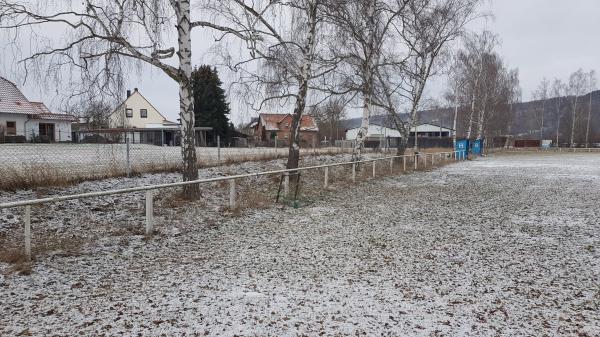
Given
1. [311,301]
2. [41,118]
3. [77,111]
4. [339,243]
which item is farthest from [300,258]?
[41,118]

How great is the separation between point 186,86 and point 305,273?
5.59m

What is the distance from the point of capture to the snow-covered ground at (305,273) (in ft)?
12.2

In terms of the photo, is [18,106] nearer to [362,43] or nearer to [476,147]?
[362,43]

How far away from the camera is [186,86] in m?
Answer: 9.11

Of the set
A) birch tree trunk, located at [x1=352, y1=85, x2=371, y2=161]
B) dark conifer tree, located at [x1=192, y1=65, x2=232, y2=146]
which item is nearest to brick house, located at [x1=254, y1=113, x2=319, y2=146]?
dark conifer tree, located at [x1=192, y1=65, x2=232, y2=146]

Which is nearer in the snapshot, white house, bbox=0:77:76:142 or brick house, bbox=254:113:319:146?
white house, bbox=0:77:76:142

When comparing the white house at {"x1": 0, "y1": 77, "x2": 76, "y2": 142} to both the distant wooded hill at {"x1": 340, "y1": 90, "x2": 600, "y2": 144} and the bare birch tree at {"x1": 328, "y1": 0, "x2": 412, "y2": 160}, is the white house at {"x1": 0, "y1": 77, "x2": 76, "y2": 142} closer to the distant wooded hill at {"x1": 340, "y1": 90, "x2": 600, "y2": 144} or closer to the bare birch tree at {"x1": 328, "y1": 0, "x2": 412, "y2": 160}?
the bare birch tree at {"x1": 328, "y1": 0, "x2": 412, "y2": 160}

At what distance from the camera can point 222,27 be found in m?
9.83

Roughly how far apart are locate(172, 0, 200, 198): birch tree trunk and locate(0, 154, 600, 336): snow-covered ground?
101 centimetres

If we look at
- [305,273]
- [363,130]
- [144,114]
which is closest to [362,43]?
[363,130]

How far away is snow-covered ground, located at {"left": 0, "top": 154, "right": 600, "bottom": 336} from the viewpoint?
3730mm

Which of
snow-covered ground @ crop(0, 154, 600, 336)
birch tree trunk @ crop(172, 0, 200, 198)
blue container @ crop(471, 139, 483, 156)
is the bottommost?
snow-covered ground @ crop(0, 154, 600, 336)

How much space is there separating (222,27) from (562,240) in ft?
26.5

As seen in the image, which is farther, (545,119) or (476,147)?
(545,119)
